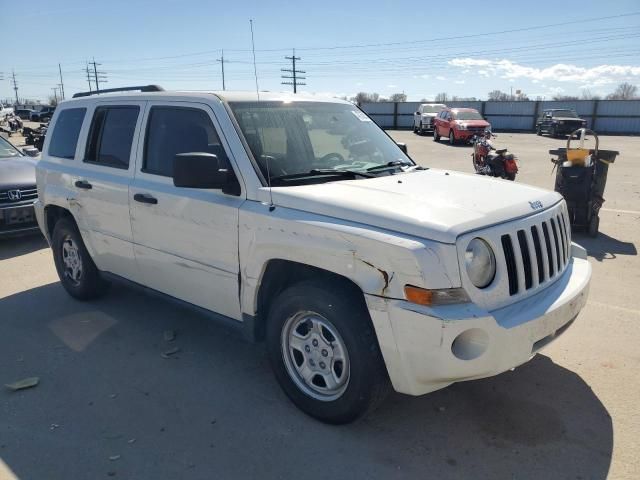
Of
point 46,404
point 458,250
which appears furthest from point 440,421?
point 46,404

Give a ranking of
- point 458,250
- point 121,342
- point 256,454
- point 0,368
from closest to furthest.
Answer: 1. point 458,250
2. point 256,454
3. point 0,368
4. point 121,342

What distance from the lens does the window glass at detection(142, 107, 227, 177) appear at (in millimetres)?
3713

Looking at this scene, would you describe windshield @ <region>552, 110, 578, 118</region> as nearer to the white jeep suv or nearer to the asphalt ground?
the asphalt ground

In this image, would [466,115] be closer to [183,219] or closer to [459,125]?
[459,125]

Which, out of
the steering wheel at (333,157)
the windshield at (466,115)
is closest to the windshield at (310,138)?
the steering wheel at (333,157)

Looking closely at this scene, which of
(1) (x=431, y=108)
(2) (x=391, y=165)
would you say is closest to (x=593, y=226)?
(2) (x=391, y=165)

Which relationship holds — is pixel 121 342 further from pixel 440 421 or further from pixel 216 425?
pixel 440 421

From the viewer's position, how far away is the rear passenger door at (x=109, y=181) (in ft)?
14.1

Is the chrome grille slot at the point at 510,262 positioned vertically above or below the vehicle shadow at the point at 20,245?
above

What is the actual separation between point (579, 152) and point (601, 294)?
3000 mm

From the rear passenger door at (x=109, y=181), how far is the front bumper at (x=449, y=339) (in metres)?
2.54

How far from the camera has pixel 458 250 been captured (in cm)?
262

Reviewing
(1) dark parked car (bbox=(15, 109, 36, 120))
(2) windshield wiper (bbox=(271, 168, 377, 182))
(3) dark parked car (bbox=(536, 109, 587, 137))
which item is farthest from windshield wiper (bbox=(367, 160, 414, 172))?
(1) dark parked car (bbox=(15, 109, 36, 120))

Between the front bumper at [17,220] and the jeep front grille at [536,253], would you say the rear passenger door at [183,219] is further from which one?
the front bumper at [17,220]
